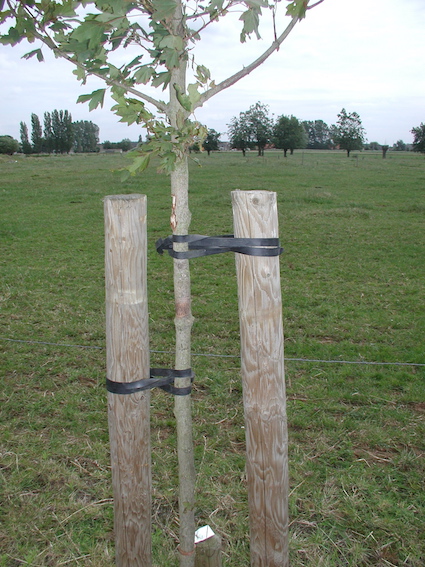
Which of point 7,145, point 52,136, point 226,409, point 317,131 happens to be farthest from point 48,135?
point 226,409

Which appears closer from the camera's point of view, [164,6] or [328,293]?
[164,6]

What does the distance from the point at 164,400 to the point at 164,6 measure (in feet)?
11.5

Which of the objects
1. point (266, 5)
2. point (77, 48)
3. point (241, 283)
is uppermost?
point (266, 5)

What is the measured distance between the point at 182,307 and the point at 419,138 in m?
57.0

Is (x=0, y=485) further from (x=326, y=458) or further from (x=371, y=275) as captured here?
(x=371, y=275)

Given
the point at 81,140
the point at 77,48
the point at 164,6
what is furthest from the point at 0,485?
the point at 81,140

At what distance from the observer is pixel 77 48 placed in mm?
1756

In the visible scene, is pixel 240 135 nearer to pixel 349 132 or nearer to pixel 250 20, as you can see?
pixel 349 132

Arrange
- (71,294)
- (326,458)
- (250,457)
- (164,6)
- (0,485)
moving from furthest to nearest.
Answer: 1. (71,294)
2. (326,458)
3. (0,485)
4. (250,457)
5. (164,6)

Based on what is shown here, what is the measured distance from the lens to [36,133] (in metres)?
96.9

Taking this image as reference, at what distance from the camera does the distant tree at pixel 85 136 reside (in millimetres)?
107044

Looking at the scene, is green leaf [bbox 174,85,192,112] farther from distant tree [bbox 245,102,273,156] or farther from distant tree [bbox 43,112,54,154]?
distant tree [bbox 43,112,54,154]

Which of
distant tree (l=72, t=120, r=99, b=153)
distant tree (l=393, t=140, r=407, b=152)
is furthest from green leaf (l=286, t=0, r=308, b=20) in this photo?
distant tree (l=72, t=120, r=99, b=153)

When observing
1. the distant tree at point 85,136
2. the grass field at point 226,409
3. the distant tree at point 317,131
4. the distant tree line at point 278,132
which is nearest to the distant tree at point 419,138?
the distant tree line at point 278,132
